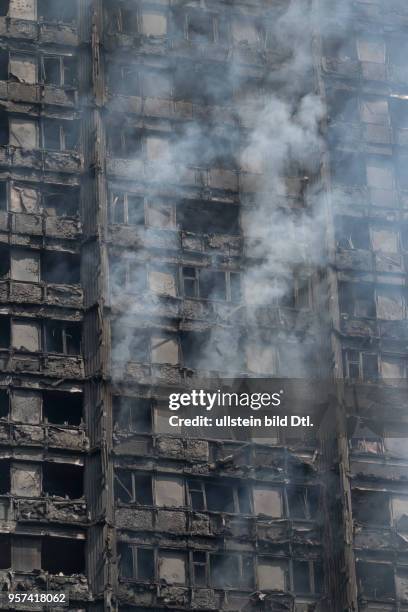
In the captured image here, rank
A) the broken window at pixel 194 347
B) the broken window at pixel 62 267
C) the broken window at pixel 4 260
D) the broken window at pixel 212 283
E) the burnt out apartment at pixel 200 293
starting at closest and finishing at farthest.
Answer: the burnt out apartment at pixel 200 293 → the broken window at pixel 4 260 → the broken window at pixel 194 347 → the broken window at pixel 62 267 → the broken window at pixel 212 283

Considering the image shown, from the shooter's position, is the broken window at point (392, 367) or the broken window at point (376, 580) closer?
the broken window at point (376, 580)

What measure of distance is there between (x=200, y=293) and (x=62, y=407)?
7.05 m

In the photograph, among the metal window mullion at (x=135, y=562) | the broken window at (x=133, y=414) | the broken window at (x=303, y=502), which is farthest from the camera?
the broken window at (x=303, y=502)

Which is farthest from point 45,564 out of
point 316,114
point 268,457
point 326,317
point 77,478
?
point 316,114

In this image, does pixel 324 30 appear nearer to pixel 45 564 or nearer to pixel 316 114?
pixel 316 114

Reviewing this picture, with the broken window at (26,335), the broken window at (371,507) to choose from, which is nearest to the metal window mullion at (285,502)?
the broken window at (371,507)

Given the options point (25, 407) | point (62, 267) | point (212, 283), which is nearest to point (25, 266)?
point (62, 267)

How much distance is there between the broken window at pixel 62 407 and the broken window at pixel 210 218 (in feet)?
27.4

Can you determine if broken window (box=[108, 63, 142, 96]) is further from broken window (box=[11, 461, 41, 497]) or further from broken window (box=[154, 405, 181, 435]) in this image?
broken window (box=[11, 461, 41, 497])

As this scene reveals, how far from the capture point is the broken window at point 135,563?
78.2m

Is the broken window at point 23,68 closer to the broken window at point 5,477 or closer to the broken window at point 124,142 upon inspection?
the broken window at point 124,142

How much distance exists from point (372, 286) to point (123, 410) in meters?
11.4

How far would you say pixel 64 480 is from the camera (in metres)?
79.2

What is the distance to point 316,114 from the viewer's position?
3383 inches
